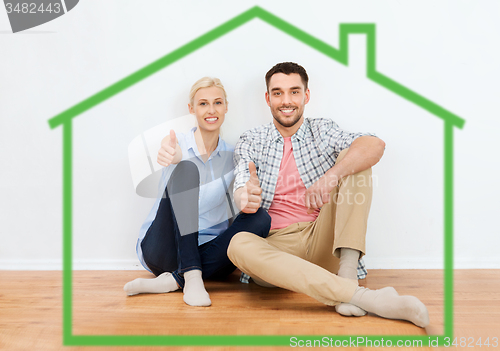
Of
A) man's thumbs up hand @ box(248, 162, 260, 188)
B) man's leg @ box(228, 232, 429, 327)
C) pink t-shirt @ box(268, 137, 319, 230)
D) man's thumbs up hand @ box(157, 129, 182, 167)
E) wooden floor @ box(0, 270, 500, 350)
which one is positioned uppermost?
man's thumbs up hand @ box(157, 129, 182, 167)

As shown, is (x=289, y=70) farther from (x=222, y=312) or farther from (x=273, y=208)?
(x=222, y=312)

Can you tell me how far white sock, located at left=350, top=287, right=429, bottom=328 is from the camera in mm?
1107

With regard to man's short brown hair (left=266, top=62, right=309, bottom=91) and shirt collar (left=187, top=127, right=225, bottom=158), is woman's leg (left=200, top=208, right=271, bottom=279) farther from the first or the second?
man's short brown hair (left=266, top=62, right=309, bottom=91)

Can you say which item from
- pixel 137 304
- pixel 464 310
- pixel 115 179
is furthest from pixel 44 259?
pixel 464 310

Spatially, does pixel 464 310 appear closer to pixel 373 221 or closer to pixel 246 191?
pixel 373 221

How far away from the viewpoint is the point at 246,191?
1504mm

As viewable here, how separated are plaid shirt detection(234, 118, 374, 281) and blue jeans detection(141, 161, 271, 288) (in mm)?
185

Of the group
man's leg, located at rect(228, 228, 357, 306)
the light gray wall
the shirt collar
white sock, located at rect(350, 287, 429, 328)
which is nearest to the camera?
white sock, located at rect(350, 287, 429, 328)

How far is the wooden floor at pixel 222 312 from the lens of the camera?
1148mm

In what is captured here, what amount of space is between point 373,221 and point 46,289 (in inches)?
58.0

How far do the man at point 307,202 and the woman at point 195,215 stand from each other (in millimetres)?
125

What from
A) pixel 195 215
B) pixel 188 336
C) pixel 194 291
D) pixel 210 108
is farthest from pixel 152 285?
pixel 210 108

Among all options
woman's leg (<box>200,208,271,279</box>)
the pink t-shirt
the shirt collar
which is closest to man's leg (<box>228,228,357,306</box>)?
woman's leg (<box>200,208,271,279</box>)

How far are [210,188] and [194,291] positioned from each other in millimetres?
473
